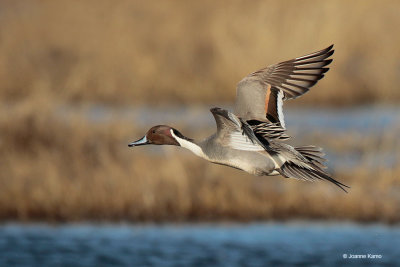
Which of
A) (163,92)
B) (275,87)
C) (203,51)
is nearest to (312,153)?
(275,87)

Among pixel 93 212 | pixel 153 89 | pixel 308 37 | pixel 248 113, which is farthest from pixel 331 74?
pixel 248 113

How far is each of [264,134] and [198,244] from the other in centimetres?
418

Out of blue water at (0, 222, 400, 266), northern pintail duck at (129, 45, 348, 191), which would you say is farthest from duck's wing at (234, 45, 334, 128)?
blue water at (0, 222, 400, 266)

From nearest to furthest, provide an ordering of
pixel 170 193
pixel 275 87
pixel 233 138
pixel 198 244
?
1. pixel 233 138
2. pixel 275 87
3. pixel 198 244
4. pixel 170 193

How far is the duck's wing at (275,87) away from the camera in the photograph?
261 inches

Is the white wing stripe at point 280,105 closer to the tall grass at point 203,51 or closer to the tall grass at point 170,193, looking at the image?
the tall grass at point 170,193

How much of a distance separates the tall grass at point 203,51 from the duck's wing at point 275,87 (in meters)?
7.99

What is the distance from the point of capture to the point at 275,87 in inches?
267

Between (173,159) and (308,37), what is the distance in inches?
224

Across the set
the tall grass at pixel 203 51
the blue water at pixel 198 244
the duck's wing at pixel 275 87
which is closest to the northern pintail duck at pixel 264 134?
the duck's wing at pixel 275 87

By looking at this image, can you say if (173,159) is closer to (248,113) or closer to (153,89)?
(248,113)

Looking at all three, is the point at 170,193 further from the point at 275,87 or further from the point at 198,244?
the point at 275,87

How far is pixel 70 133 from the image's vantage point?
11.3 metres

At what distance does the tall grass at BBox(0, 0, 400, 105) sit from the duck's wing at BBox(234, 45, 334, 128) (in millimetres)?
7990
